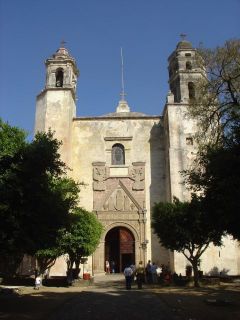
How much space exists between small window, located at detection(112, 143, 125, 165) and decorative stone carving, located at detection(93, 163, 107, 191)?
1065 mm

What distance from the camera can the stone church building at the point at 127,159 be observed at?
25.3 metres

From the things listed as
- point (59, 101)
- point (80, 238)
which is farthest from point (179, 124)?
point (80, 238)

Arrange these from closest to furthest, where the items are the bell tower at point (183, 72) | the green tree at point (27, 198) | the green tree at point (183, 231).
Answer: the green tree at point (27, 198), the green tree at point (183, 231), the bell tower at point (183, 72)

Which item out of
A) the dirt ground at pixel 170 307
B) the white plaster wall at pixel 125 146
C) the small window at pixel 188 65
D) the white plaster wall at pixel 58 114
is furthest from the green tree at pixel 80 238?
the small window at pixel 188 65

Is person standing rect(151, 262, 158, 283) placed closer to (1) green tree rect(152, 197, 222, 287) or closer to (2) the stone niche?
(1) green tree rect(152, 197, 222, 287)

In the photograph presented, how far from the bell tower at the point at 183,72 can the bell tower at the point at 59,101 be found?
7236 millimetres

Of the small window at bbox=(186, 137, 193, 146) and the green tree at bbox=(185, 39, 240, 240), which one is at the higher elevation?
the small window at bbox=(186, 137, 193, 146)

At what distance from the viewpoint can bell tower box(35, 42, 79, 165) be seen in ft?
87.1

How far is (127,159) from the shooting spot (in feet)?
90.4

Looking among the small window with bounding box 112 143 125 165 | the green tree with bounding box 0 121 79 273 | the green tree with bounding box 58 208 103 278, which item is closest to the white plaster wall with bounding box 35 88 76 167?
the small window with bounding box 112 143 125 165

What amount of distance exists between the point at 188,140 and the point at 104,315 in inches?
693

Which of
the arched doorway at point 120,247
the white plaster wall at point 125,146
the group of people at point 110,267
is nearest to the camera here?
the group of people at point 110,267

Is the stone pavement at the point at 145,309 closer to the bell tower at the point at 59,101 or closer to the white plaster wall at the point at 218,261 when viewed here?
the white plaster wall at the point at 218,261

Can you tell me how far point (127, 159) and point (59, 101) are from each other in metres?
6.02
